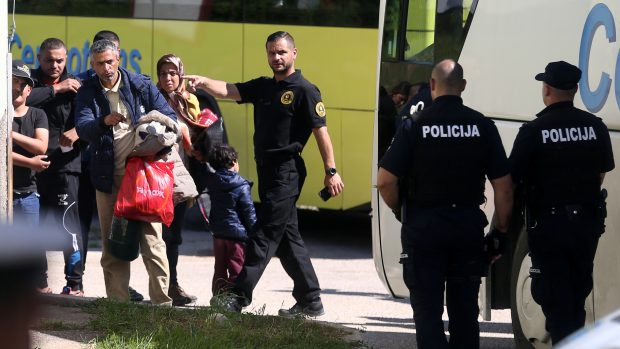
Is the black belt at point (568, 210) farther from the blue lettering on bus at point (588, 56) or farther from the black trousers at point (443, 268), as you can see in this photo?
the blue lettering on bus at point (588, 56)

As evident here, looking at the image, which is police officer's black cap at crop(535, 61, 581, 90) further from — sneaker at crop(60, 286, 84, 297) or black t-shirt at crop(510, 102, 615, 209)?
sneaker at crop(60, 286, 84, 297)

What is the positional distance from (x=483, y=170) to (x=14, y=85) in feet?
12.3

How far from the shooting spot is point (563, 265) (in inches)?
206

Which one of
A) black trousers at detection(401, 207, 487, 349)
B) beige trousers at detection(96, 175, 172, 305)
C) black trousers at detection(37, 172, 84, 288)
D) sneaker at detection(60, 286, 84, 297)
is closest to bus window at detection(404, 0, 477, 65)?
black trousers at detection(401, 207, 487, 349)

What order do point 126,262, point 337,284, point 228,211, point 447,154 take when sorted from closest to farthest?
point 447,154
point 126,262
point 228,211
point 337,284

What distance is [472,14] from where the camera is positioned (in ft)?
20.9

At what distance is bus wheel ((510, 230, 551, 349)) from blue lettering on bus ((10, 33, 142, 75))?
281 inches

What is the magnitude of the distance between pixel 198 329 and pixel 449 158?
5.97 feet

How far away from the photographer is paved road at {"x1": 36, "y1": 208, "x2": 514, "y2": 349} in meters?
7.34

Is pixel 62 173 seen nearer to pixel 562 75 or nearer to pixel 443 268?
pixel 443 268

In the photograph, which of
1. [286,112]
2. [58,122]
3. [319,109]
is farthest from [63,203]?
[319,109]

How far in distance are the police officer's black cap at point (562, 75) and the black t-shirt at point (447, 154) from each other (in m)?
0.36

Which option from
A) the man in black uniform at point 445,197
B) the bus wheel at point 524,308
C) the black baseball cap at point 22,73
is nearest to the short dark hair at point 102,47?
the black baseball cap at point 22,73

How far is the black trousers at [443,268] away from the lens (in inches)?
202
